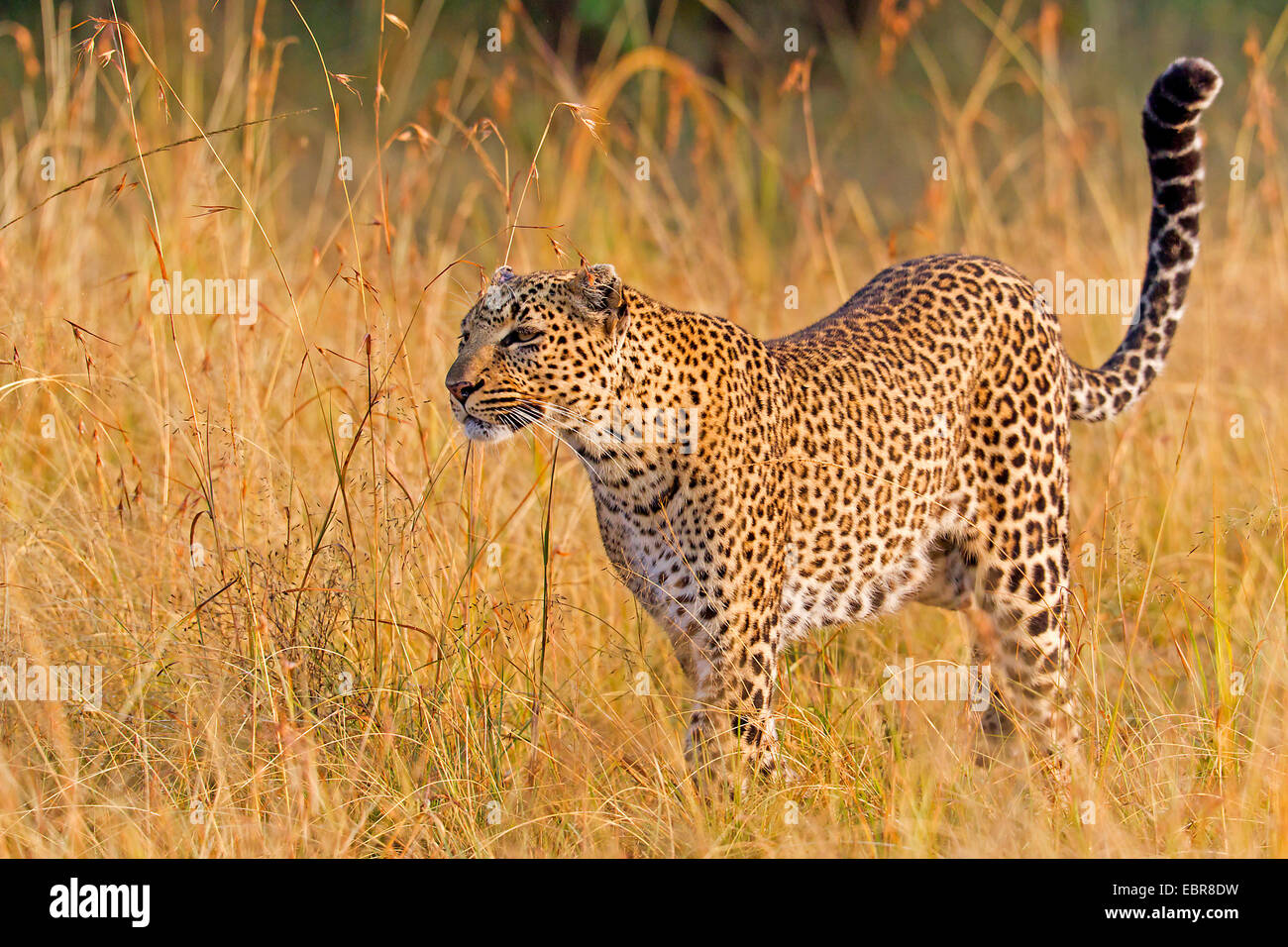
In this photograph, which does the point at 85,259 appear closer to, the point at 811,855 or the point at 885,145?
the point at 811,855

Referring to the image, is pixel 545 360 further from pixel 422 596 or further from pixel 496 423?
pixel 422 596

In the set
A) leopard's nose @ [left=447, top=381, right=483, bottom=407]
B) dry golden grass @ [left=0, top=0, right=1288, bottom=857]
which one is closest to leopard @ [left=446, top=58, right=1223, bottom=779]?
leopard's nose @ [left=447, top=381, right=483, bottom=407]

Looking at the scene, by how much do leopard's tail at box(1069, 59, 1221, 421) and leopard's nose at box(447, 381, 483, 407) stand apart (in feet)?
8.48

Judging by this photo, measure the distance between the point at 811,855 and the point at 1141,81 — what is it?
14.1m

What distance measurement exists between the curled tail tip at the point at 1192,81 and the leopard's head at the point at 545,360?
7.61 ft

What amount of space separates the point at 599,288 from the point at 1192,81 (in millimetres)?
2444

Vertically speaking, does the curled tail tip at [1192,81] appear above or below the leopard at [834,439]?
above

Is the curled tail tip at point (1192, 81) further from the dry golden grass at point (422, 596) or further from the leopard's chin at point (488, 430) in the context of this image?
the leopard's chin at point (488, 430)

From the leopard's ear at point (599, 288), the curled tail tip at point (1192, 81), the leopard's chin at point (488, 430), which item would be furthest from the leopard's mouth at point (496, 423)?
the curled tail tip at point (1192, 81)

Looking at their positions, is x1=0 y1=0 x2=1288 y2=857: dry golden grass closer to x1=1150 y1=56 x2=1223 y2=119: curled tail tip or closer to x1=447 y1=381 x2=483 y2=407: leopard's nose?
x1=447 y1=381 x2=483 y2=407: leopard's nose

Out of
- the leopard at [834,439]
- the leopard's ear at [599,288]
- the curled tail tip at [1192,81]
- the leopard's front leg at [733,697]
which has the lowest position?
the leopard's front leg at [733,697]

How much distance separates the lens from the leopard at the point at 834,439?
4.77 metres

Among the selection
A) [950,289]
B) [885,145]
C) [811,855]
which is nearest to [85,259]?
[950,289]

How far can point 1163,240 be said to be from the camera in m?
5.79
